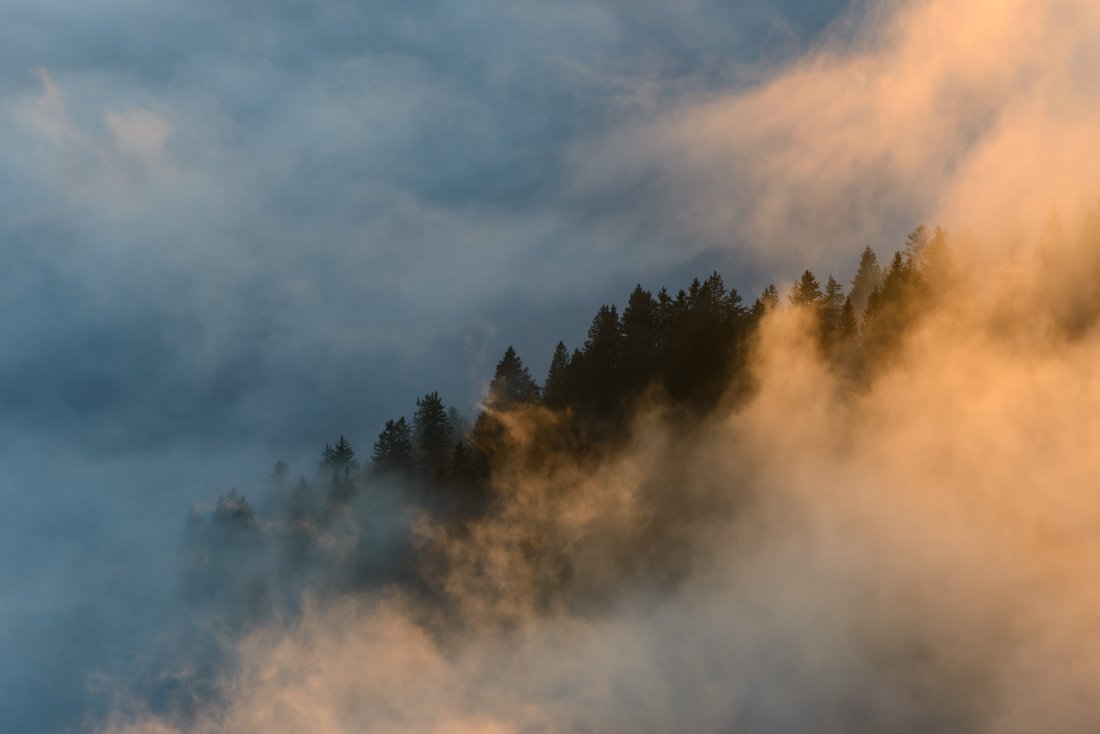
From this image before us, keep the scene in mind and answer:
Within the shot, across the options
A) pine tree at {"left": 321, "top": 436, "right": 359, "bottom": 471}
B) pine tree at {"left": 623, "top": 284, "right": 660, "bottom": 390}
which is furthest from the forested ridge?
pine tree at {"left": 321, "top": 436, "right": 359, "bottom": 471}

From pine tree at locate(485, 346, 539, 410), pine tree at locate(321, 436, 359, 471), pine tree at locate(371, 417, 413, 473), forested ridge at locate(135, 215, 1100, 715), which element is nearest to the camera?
forested ridge at locate(135, 215, 1100, 715)

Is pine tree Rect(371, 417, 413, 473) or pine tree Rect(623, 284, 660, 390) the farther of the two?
pine tree Rect(371, 417, 413, 473)

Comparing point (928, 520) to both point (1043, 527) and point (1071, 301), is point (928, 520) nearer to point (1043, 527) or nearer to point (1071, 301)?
point (1043, 527)

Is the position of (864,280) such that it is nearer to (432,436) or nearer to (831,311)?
(831,311)

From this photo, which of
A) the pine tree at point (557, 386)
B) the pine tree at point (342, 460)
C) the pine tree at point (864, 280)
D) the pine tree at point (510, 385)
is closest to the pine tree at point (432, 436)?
the pine tree at point (510, 385)

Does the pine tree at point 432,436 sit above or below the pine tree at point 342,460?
below

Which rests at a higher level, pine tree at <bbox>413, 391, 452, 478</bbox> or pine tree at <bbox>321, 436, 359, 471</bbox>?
pine tree at <bbox>321, 436, 359, 471</bbox>

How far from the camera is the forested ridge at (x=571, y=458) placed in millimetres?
63562

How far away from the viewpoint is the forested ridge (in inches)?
2502

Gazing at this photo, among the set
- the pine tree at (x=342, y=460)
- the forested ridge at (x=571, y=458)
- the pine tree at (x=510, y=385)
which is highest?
the pine tree at (x=342, y=460)

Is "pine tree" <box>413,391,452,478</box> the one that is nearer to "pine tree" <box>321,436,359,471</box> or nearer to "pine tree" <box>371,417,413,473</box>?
"pine tree" <box>371,417,413,473</box>

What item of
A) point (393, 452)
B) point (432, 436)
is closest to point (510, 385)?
point (432, 436)

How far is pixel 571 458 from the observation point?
222 ft

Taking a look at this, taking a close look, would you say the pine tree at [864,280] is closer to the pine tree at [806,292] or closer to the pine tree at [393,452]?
the pine tree at [806,292]
